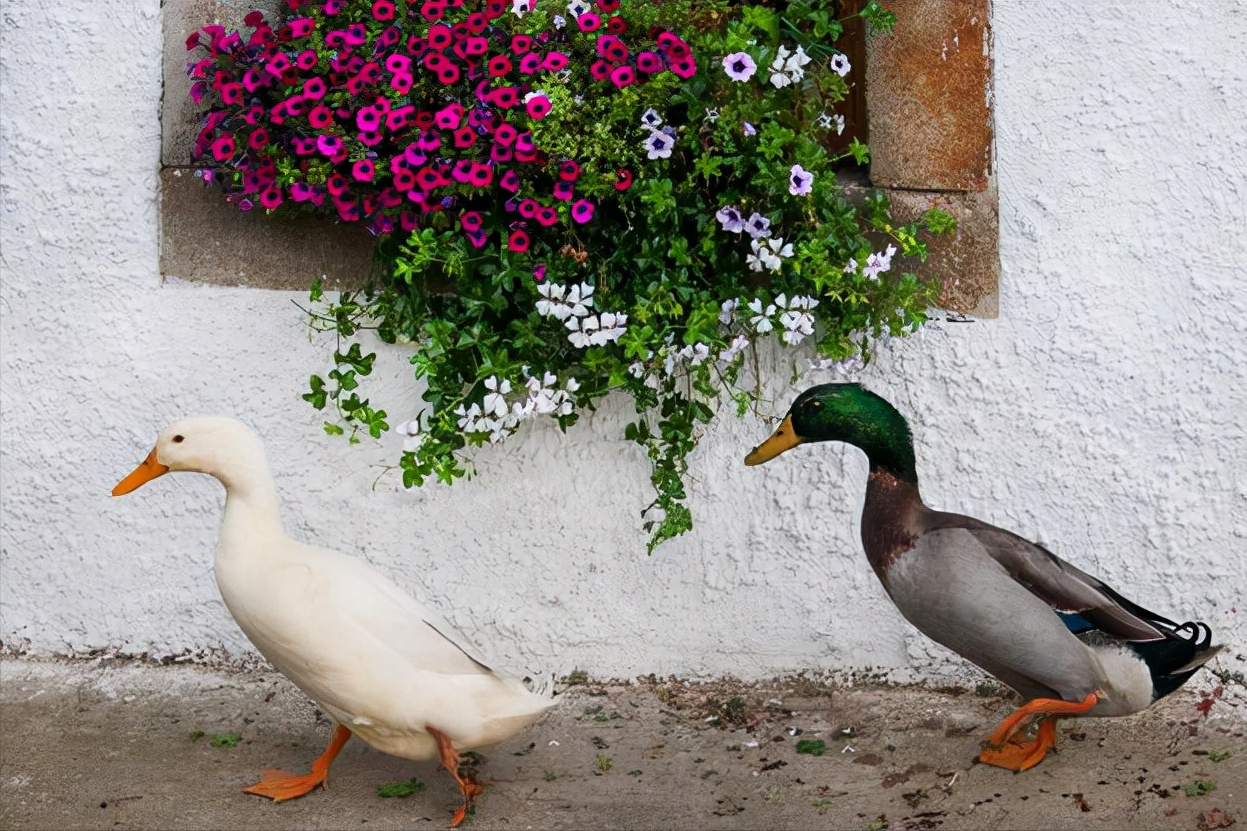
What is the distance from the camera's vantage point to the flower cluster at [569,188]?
136 inches

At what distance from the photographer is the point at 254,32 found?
367 centimetres

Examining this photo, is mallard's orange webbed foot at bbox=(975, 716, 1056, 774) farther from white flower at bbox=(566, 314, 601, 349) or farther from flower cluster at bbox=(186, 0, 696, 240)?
flower cluster at bbox=(186, 0, 696, 240)

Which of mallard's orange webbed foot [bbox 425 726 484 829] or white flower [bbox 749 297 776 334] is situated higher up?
white flower [bbox 749 297 776 334]

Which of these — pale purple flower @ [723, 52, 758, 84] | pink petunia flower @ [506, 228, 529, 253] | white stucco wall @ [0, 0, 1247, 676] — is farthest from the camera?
white stucco wall @ [0, 0, 1247, 676]

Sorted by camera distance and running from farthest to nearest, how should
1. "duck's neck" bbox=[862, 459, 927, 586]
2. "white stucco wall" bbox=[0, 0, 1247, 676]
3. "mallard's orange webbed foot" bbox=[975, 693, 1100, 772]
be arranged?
"white stucco wall" bbox=[0, 0, 1247, 676] < "mallard's orange webbed foot" bbox=[975, 693, 1100, 772] < "duck's neck" bbox=[862, 459, 927, 586]

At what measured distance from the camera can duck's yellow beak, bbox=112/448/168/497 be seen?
3105 mm

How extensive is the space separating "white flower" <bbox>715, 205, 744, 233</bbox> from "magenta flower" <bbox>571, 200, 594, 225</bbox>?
32 centimetres

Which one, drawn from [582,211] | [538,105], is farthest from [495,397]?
[538,105]

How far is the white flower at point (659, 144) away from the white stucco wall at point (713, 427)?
738 millimetres

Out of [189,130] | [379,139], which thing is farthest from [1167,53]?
[189,130]

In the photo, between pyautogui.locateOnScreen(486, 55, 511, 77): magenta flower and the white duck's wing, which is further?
pyautogui.locateOnScreen(486, 55, 511, 77): magenta flower

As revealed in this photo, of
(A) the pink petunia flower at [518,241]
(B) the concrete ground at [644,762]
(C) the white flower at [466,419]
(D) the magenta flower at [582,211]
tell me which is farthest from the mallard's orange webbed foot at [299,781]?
(D) the magenta flower at [582,211]

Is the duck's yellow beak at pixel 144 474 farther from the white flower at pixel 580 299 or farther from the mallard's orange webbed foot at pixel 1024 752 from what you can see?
the mallard's orange webbed foot at pixel 1024 752

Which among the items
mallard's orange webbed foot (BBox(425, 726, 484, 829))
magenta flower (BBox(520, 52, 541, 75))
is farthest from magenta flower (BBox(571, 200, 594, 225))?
mallard's orange webbed foot (BBox(425, 726, 484, 829))
